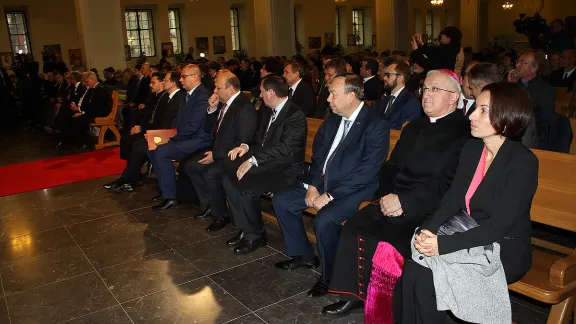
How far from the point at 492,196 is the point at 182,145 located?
159 inches

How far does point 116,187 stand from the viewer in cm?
685

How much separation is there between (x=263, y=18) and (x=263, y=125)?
12510mm

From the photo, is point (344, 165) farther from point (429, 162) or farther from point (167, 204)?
point (167, 204)

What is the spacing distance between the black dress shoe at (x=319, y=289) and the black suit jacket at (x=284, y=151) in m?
1.09

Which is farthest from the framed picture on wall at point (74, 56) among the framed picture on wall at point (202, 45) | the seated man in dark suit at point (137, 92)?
the seated man in dark suit at point (137, 92)

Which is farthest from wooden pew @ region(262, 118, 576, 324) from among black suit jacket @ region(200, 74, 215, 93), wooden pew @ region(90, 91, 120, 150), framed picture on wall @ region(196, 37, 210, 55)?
framed picture on wall @ region(196, 37, 210, 55)

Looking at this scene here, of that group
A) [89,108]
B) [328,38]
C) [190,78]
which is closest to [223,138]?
[190,78]

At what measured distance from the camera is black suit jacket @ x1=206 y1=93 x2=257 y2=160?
201 inches

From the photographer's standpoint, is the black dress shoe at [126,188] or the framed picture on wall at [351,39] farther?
the framed picture on wall at [351,39]

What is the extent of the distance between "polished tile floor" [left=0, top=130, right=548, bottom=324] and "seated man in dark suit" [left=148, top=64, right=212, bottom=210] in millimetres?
355

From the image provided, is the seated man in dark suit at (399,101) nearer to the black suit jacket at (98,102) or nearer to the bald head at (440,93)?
the bald head at (440,93)

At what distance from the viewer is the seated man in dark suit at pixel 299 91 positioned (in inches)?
280

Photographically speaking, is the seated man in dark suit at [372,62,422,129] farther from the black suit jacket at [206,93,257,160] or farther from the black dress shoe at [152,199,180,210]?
the black dress shoe at [152,199,180,210]

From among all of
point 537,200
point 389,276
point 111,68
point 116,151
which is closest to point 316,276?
point 389,276
